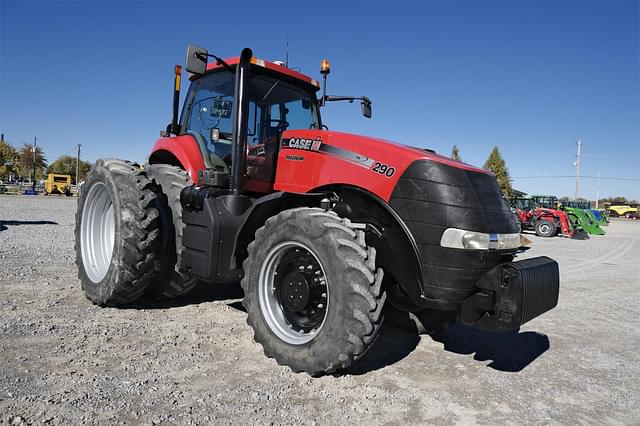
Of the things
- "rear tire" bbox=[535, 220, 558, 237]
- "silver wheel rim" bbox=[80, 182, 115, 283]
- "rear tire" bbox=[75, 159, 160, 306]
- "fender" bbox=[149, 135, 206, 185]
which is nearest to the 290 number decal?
"fender" bbox=[149, 135, 206, 185]

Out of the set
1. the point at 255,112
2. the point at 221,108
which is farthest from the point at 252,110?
the point at 221,108

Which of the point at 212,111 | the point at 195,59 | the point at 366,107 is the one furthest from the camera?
the point at 366,107

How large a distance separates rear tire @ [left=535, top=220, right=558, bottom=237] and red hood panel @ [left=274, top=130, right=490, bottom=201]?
19.2 metres

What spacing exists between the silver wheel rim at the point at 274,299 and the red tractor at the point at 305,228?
0.01m

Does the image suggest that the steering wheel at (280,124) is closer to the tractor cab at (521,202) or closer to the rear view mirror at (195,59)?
the rear view mirror at (195,59)

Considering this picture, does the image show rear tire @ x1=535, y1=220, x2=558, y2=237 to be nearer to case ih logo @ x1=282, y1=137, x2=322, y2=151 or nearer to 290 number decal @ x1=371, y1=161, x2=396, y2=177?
case ih logo @ x1=282, y1=137, x2=322, y2=151

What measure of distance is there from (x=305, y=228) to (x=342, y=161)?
68 centimetres

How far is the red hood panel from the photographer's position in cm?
323

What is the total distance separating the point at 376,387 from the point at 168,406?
1368mm

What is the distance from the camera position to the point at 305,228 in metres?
3.17

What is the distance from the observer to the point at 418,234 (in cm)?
307

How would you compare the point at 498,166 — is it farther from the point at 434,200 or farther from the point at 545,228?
the point at 434,200

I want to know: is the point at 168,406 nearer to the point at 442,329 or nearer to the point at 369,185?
the point at 369,185

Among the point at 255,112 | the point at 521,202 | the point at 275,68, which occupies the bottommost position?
the point at 521,202
